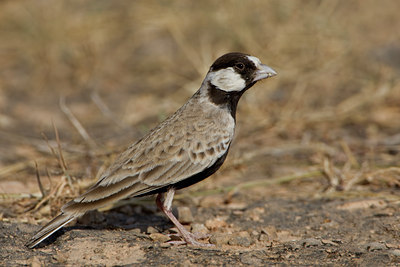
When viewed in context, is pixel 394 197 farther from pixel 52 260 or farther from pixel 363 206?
pixel 52 260

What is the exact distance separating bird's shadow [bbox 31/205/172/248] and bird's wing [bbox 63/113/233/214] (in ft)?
1.60

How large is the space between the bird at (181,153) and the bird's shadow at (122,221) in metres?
0.35

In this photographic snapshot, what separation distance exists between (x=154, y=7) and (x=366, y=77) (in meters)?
4.77

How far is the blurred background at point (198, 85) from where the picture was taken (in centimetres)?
710

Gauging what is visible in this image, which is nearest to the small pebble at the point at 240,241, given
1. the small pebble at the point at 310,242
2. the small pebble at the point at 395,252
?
the small pebble at the point at 310,242

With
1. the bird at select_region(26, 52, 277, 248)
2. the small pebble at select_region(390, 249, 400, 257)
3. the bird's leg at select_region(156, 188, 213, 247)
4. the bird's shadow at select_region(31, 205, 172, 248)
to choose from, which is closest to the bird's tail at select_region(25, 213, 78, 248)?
the bird at select_region(26, 52, 277, 248)

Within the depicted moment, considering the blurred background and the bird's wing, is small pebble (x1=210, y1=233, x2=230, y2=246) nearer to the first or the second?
the bird's wing

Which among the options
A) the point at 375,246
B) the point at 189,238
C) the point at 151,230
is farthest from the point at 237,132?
the point at 375,246

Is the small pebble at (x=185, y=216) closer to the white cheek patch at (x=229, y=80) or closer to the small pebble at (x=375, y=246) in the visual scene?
the white cheek patch at (x=229, y=80)

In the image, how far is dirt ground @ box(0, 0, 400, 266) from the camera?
4973 mm

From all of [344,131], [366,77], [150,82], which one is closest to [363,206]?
[344,131]

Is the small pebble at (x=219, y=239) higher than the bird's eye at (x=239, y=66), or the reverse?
the bird's eye at (x=239, y=66)

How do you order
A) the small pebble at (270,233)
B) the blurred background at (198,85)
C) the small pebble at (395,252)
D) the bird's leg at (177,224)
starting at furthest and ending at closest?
1. the blurred background at (198,85)
2. the small pebble at (270,233)
3. the bird's leg at (177,224)
4. the small pebble at (395,252)

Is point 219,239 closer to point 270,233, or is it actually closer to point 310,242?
point 270,233
